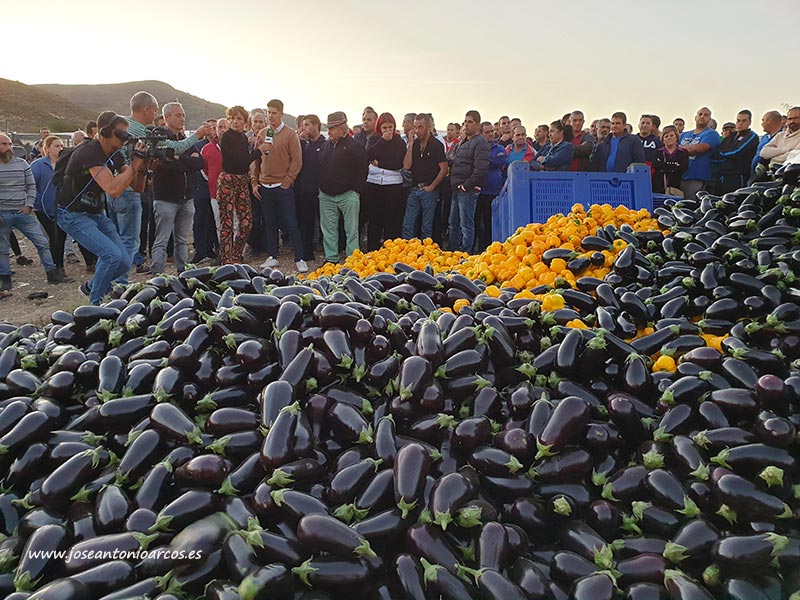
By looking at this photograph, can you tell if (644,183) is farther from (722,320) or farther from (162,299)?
(162,299)

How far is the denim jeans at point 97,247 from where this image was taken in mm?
5613

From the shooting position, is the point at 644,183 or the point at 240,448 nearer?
the point at 240,448

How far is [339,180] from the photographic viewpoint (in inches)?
308

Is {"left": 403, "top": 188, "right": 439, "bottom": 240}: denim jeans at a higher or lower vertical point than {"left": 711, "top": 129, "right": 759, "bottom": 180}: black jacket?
lower

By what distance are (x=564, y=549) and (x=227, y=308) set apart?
59.7 inches

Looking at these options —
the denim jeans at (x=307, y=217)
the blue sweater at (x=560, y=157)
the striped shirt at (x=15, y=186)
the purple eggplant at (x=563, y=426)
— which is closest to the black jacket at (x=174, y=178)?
the denim jeans at (x=307, y=217)

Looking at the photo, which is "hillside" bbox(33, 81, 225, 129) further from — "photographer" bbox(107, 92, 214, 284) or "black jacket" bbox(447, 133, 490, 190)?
"black jacket" bbox(447, 133, 490, 190)

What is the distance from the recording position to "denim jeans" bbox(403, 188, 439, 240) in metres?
8.38

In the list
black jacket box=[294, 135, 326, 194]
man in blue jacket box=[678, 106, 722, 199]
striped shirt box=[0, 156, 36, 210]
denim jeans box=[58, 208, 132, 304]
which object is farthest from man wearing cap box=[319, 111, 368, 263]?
man in blue jacket box=[678, 106, 722, 199]

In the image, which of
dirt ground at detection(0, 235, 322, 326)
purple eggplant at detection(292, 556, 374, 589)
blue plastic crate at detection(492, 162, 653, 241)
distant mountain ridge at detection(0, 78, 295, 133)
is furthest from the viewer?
distant mountain ridge at detection(0, 78, 295, 133)

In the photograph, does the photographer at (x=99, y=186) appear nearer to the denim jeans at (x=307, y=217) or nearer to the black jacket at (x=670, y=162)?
the denim jeans at (x=307, y=217)

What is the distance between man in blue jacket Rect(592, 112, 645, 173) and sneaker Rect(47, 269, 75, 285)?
8035 mm

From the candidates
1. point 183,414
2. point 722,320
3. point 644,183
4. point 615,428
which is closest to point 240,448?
point 183,414

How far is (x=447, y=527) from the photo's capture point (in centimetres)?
156
